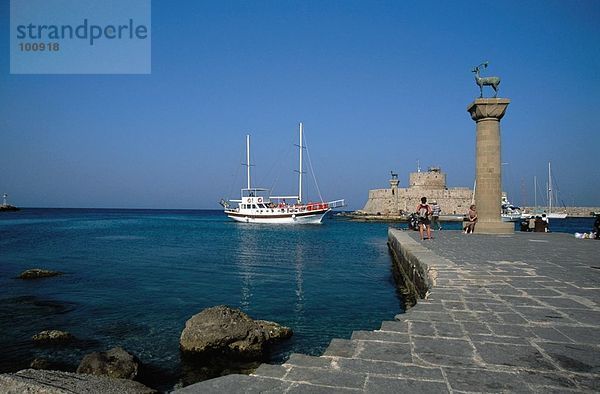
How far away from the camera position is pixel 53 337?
24.5ft

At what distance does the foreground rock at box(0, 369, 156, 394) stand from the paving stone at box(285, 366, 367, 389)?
1.66m

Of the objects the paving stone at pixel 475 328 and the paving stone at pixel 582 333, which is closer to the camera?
the paving stone at pixel 582 333

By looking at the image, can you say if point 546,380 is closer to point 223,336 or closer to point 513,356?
point 513,356

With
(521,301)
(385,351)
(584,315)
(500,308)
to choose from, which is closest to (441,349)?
(385,351)

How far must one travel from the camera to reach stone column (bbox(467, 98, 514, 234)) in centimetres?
1667

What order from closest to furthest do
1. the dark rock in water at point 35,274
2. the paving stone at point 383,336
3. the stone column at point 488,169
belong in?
the paving stone at point 383,336 < the dark rock in water at point 35,274 < the stone column at point 488,169

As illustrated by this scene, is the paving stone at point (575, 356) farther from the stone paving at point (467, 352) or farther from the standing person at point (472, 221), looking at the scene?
the standing person at point (472, 221)

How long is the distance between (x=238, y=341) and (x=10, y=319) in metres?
5.86

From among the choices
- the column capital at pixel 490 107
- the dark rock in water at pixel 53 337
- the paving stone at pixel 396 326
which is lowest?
the dark rock in water at pixel 53 337

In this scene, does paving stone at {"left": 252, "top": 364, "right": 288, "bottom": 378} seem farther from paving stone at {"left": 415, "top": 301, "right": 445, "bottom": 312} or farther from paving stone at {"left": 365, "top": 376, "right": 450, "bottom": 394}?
paving stone at {"left": 415, "top": 301, "right": 445, "bottom": 312}

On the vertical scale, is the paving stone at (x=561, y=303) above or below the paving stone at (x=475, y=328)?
below

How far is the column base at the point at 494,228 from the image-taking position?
16719 millimetres

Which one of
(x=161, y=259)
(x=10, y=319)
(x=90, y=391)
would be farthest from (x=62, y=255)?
(x=90, y=391)

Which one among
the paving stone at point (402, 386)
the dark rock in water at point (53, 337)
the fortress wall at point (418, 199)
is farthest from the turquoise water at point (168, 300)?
the fortress wall at point (418, 199)
